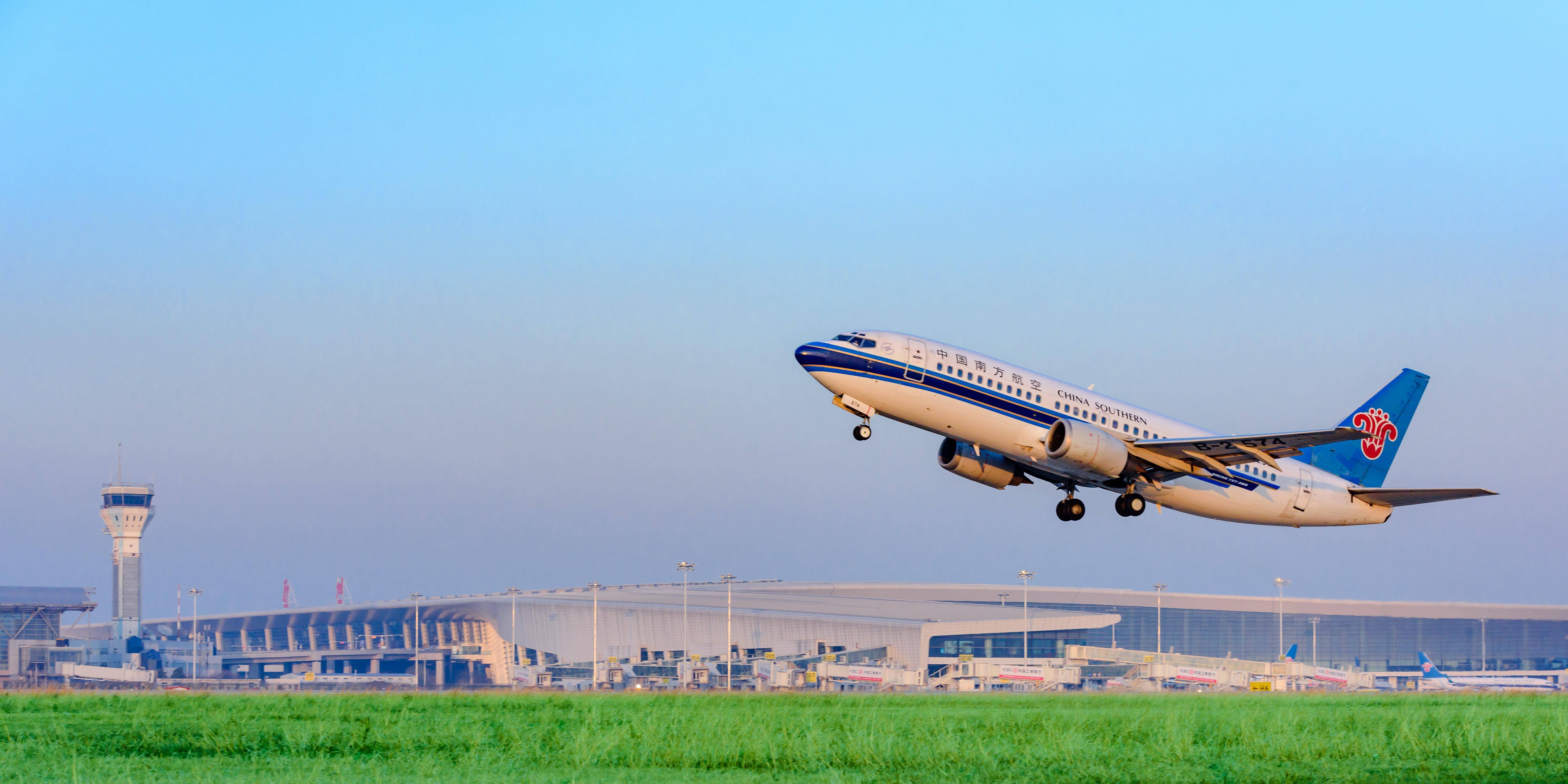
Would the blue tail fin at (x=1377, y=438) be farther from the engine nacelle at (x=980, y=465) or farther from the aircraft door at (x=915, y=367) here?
the aircraft door at (x=915, y=367)

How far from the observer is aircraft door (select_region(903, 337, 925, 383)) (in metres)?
46.9

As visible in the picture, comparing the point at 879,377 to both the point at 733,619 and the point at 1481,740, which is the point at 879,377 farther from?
the point at 733,619

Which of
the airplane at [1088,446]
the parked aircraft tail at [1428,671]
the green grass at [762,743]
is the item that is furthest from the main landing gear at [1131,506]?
the parked aircraft tail at [1428,671]

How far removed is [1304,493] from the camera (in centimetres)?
5784

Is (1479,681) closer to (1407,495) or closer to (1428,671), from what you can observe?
(1428,671)

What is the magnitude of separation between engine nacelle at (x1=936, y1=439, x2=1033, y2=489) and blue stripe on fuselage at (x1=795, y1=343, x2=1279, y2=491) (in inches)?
215

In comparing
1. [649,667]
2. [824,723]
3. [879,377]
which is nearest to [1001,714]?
[824,723]

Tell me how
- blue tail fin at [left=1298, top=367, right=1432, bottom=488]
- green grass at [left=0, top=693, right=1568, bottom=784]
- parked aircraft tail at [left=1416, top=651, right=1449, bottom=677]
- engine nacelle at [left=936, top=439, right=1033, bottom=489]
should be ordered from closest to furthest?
green grass at [left=0, top=693, right=1568, bottom=784], engine nacelle at [left=936, top=439, right=1033, bottom=489], blue tail fin at [left=1298, top=367, right=1432, bottom=488], parked aircraft tail at [left=1416, top=651, right=1449, bottom=677]

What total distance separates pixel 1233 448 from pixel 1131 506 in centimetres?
489

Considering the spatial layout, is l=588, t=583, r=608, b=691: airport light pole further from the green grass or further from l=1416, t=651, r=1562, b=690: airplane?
l=1416, t=651, r=1562, b=690: airplane

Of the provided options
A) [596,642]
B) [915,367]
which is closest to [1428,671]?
[596,642]

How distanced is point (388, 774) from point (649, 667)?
5817 inches

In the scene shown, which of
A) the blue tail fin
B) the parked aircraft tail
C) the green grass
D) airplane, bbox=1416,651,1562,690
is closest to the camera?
the green grass

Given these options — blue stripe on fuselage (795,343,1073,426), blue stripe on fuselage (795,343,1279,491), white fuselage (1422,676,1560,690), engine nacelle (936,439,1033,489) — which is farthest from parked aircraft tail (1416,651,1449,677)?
blue stripe on fuselage (795,343,1073,426)
